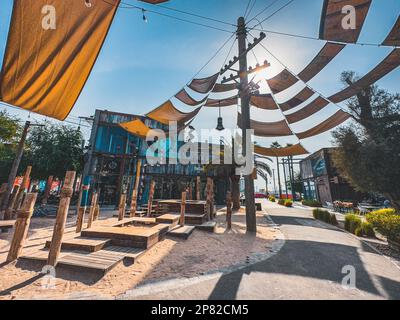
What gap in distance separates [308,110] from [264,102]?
8.22ft

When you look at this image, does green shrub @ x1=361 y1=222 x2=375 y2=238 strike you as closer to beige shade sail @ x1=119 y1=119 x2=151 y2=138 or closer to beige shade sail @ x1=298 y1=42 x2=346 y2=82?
beige shade sail @ x1=298 y1=42 x2=346 y2=82

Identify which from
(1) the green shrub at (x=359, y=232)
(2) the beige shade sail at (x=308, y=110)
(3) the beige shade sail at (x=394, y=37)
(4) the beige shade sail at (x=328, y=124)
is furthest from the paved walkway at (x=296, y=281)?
(2) the beige shade sail at (x=308, y=110)

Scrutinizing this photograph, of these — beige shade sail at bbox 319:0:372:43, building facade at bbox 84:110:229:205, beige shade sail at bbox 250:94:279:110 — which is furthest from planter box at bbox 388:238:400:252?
building facade at bbox 84:110:229:205

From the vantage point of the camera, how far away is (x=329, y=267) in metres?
4.22

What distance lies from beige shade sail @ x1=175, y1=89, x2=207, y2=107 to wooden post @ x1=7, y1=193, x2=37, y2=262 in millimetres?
7159

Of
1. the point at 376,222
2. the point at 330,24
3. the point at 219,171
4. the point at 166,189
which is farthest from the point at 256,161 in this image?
the point at 330,24

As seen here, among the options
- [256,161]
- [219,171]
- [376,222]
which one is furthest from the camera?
[256,161]

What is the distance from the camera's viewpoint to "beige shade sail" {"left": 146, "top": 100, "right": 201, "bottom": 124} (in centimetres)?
911

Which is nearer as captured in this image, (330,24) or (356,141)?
(330,24)

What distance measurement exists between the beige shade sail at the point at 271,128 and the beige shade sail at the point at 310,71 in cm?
213

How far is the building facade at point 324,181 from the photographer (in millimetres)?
23016

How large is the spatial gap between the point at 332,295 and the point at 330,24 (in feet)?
23.5

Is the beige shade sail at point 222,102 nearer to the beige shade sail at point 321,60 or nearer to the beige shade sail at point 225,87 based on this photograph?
the beige shade sail at point 225,87
